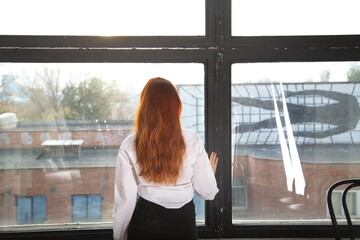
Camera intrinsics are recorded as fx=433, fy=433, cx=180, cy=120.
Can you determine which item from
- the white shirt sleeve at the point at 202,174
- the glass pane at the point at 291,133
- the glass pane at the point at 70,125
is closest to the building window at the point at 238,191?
the glass pane at the point at 291,133

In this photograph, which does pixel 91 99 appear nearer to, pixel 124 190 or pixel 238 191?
pixel 124 190

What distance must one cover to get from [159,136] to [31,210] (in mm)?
1139

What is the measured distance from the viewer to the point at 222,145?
270 cm

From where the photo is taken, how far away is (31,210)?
268cm

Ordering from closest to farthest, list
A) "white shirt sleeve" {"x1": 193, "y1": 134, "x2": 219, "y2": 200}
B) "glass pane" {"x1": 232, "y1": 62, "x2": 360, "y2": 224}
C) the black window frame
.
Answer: "white shirt sleeve" {"x1": 193, "y1": 134, "x2": 219, "y2": 200}, the black window frame, "glass pane" {"x1": 232, "y1": 62, "x2": 360, "y2": 224}

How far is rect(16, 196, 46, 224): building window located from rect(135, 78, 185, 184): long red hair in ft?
→ 3.17

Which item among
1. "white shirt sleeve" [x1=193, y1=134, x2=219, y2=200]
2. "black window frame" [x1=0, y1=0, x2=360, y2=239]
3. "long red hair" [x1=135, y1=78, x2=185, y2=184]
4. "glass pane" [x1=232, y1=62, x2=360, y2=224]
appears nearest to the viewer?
"long red hair" [x1=135, y1=78, x2=185, y2=184]

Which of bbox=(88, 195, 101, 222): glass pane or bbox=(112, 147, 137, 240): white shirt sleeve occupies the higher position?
bbox=(112, 147, 137, 240): white shirt sleeve

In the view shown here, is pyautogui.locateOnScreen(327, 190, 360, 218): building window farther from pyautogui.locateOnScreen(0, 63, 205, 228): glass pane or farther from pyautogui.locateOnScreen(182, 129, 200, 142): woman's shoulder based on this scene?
pyautogui.locateOnScreen(182, 129, 200, 142): woman's shoulder
